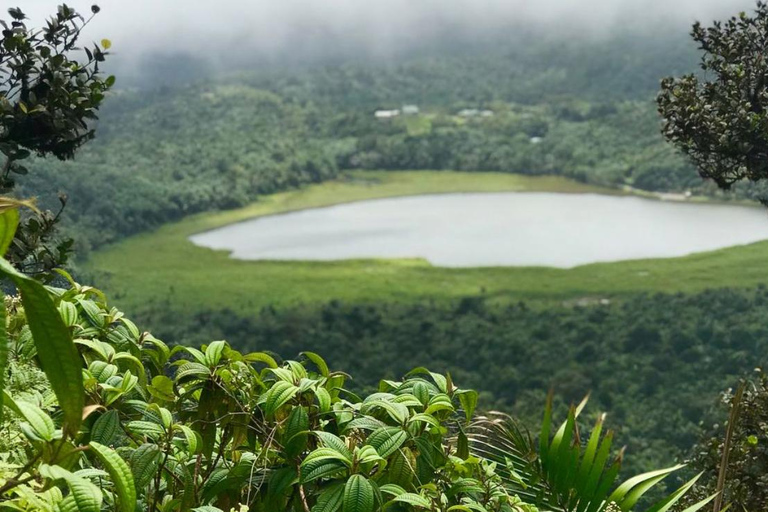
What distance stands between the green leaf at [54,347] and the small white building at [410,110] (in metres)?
55.0

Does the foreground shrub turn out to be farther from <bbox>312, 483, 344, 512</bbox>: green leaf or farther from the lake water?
the lake water

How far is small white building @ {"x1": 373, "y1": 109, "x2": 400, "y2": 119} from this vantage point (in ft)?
176

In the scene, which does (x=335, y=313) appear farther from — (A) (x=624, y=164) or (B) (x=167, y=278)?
(A) (x=624, y=164)

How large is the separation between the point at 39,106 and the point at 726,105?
13.4 ft

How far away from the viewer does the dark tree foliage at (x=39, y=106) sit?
3523mm

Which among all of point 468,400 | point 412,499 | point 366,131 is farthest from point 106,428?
point 366,131

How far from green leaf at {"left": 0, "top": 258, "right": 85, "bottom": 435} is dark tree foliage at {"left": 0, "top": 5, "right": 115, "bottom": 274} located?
9.89ft

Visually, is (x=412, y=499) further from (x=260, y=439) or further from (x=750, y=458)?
(x=750, y=458)

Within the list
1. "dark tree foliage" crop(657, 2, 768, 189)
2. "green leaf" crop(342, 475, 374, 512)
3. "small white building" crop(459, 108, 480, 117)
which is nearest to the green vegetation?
"green leaf" crop(342, 475, 374, 512)

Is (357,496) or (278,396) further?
(278,396)

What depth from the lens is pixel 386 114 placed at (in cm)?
5488

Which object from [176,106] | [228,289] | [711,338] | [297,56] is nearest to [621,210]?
[711,338]

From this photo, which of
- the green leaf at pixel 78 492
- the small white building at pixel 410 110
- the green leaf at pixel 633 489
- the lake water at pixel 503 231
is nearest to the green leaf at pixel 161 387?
the green leaf at pixel 78 492

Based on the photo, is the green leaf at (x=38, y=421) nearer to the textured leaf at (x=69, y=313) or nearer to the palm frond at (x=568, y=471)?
the textured leaf at (x=69, y=313)
